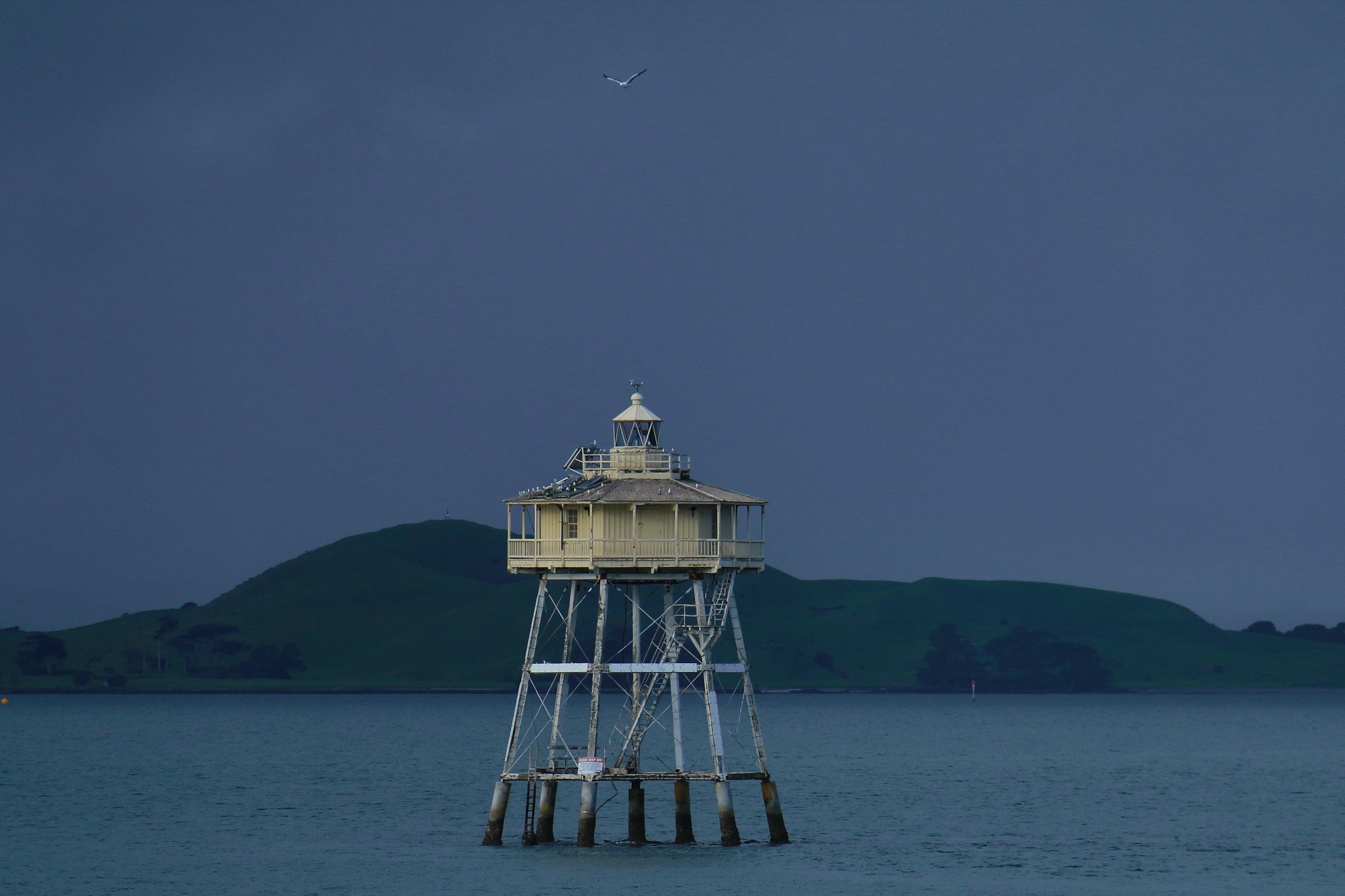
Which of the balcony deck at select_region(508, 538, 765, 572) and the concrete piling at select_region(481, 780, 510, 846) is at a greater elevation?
the balcony deck at select_region(508, 538, 765, 572)

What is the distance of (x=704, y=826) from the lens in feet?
247

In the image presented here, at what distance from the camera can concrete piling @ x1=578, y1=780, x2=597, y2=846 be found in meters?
59.6

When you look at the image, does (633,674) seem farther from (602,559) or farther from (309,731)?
(309,731)

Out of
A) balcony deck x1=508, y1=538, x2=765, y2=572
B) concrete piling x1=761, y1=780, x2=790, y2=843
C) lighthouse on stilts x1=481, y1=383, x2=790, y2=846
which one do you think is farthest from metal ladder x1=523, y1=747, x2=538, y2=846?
concrete piling x1=761, y1=780, x2=790, y2=843

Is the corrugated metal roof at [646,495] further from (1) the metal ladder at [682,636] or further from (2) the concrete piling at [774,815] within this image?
(2) the concrete piling at [774,815]

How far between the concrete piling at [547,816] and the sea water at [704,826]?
0.94 metres

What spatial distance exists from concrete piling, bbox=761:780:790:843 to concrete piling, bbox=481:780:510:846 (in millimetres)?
8021

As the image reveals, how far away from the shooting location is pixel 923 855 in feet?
223

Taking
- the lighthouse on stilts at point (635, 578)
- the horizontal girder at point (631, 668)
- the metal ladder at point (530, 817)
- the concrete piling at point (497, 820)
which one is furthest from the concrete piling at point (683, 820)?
the concrete piling at point (497, 820)

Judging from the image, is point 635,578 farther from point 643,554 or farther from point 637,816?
point 637,816

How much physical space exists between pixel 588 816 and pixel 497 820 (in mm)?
4108

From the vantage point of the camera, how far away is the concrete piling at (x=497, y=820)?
61.9 metres

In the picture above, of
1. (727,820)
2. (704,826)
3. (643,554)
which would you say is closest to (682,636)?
(643,554)

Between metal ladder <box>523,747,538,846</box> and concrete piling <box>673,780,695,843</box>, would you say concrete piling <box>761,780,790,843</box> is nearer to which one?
concrete piling <box>673,780,695,843</box>
